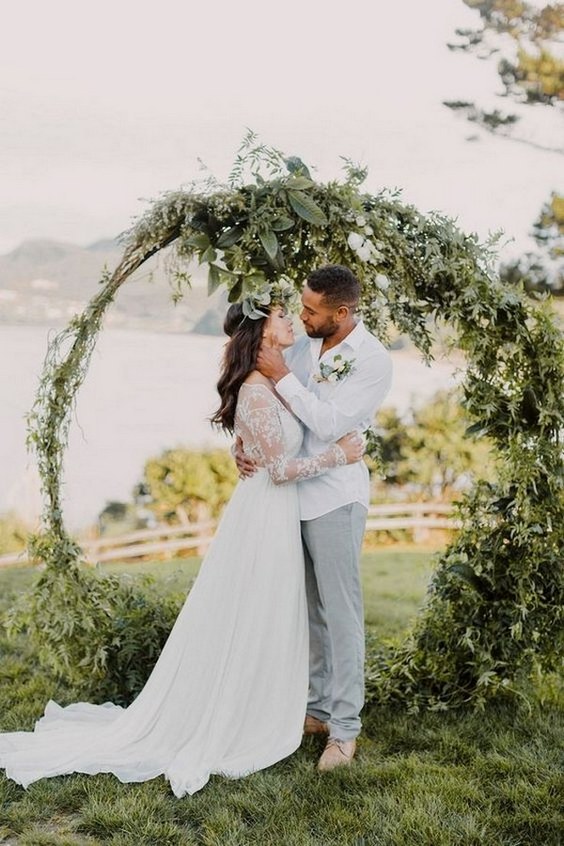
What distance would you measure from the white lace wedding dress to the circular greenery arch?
1.90 ft

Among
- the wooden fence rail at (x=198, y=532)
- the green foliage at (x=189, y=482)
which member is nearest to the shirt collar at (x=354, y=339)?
the wooden fence rail at (x=198, y=532)

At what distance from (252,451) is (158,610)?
52.0 inches

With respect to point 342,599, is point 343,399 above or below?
above

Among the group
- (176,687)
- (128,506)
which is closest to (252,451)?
(176,687)

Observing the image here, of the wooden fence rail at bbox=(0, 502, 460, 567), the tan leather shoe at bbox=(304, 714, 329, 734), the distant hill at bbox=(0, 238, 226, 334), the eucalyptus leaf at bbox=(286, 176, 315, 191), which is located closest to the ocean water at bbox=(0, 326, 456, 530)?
the distant hill at bbox=(0, 238, 226, 334)

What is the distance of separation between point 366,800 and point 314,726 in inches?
25.8

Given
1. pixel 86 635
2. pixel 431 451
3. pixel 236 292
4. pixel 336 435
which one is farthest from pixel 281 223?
pixel 431 451

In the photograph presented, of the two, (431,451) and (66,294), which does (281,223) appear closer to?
(431,451)

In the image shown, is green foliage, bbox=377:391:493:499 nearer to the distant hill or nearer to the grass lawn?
the distant hill

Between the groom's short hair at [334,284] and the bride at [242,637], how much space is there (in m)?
0.22

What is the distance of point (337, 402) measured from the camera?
355 cm

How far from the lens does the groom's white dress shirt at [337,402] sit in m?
3.53

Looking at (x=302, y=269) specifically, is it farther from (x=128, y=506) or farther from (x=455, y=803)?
(x=128, y=506)

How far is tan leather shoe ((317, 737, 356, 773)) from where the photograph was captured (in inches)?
145
